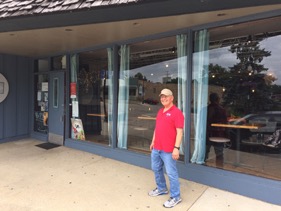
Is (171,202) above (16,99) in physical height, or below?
below

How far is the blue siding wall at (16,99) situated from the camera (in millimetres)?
7488

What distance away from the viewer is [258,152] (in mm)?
5500

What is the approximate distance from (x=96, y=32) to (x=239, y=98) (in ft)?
12.8

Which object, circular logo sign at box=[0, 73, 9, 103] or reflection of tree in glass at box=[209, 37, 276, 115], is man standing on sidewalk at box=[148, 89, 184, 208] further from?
circular logo sign at box=[0, 73, 9, 103]

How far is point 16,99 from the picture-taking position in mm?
7820

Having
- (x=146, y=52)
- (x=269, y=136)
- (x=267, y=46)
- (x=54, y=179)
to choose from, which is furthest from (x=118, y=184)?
(x=267, y=46)

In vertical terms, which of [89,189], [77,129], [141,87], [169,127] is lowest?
[89,189]

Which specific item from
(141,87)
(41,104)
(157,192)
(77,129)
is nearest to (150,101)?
(141,87)

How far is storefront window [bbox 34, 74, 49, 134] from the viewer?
7.79 m

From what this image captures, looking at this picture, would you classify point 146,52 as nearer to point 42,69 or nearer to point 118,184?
point 118,184

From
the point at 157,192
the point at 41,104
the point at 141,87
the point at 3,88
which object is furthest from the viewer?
the point at 41,104

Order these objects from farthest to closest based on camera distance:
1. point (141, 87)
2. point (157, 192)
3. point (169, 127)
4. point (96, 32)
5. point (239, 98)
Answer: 1. point (239, 98)
2. point (141, 87)
3. point (96, 32)
4. point (157, 192)
5. point (169, 127)

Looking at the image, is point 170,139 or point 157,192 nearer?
point 170,139

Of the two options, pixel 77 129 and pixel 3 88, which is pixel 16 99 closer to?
pixel 3 88
